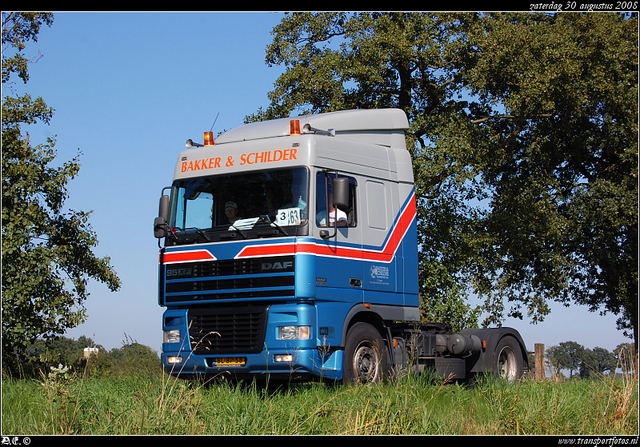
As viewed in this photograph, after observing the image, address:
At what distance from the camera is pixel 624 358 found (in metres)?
8.49

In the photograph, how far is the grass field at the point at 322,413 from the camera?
285 inches

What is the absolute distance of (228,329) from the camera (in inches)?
392

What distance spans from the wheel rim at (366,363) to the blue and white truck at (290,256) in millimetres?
19

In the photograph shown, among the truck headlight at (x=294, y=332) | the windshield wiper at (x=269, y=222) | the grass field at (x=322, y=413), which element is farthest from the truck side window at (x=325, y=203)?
the grass field at (x=322, y=413)

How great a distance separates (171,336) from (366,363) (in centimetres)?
276

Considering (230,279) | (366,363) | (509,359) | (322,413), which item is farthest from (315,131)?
(509,359)

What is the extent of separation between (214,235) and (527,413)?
4701 mm

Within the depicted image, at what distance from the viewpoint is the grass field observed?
7.23 metres

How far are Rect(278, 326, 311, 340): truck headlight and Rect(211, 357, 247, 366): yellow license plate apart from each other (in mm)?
654

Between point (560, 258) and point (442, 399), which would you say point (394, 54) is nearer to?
point (560, 258)

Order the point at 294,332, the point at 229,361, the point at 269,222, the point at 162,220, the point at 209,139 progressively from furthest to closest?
1. the point at 209,139
2. the point at 162,220
3. the point at 229,361
4. the point at 269,222
5. the point at 294,332

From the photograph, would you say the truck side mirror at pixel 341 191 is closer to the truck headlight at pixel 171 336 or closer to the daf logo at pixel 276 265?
the daf logo at pixel 276 265

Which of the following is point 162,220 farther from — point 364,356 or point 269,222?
point 364,356

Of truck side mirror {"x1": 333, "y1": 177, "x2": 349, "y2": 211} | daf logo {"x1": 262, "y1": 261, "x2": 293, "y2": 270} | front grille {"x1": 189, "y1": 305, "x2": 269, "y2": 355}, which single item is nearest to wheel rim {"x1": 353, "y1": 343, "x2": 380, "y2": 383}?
front grille {"x1": 189, "y1": 305, "x2": 269, "y2": 355}
